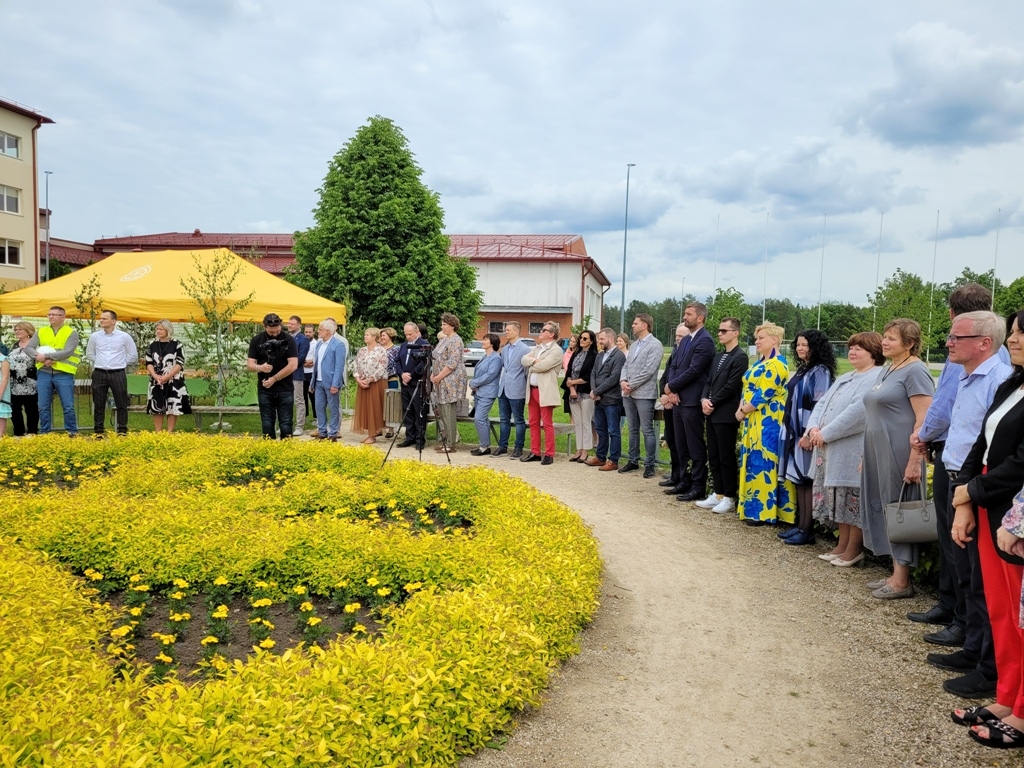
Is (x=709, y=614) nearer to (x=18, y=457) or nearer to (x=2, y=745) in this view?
(x=2, y=745)

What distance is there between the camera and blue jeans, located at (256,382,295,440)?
1102 cm

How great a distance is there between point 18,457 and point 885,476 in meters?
8.37

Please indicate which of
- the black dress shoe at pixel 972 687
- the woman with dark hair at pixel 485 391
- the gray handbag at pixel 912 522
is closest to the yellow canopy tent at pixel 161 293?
the woman with dark hair at pixel 485 391

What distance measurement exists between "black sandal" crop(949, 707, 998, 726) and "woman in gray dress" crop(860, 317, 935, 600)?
1860 mm

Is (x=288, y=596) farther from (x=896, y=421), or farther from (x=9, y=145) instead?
(x=9, y=145)

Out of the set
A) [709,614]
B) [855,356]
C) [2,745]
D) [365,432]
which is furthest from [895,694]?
[365,432]

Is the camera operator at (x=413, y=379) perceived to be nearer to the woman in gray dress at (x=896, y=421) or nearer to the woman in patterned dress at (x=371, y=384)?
the woman in patterned dress at (x=371, y=384)

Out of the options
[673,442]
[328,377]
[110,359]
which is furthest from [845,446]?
[110,359]

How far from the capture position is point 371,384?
12656 millimetres

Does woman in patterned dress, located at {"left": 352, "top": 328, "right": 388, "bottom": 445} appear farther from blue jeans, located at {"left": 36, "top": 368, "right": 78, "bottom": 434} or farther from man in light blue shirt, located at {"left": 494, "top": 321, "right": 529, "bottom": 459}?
blue jeans, located at {"left": 36, "top": 368, "right": 78, "bottom": 434}

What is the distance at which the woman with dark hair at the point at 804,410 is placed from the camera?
6.79 m

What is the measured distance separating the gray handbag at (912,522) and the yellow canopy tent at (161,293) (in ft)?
37.5

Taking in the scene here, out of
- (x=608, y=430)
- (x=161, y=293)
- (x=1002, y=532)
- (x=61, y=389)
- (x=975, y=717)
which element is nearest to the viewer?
(x=1002, y=532)

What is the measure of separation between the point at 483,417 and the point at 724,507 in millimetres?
4616
